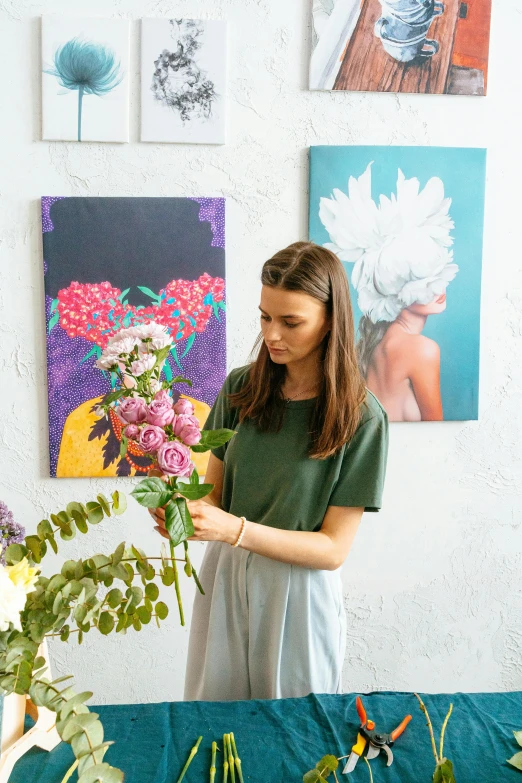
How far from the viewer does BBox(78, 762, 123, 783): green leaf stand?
0.77 meters

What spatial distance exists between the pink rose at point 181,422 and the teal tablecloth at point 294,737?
508 mm

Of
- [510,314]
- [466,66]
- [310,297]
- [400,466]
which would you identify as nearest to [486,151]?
[466,66]

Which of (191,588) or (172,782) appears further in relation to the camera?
(191,588)

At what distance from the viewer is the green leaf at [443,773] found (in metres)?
1.01

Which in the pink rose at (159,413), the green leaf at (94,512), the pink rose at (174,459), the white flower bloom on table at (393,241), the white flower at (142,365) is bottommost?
the green leaf at (94,512)

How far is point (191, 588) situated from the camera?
236cm

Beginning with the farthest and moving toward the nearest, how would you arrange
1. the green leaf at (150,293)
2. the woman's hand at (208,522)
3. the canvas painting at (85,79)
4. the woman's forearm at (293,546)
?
1. the green leaf at (150,293)
2. the canvas painting at (85,79)
3. the woman's forearm at (293,546)
4. the woman's hand at (208,522)

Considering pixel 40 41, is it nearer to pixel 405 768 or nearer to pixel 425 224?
pixel 425 224

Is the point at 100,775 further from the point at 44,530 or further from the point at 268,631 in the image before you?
the point at 268,631

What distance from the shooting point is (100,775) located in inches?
30.3

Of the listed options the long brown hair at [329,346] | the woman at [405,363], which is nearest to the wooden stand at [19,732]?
the long brown hair at [329,346]

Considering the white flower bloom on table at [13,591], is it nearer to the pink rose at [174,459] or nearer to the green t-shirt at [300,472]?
the pink rose at [174,459]

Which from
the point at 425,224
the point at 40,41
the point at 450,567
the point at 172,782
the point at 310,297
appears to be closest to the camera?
the point at 172,782

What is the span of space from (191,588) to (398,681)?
2.62ft
